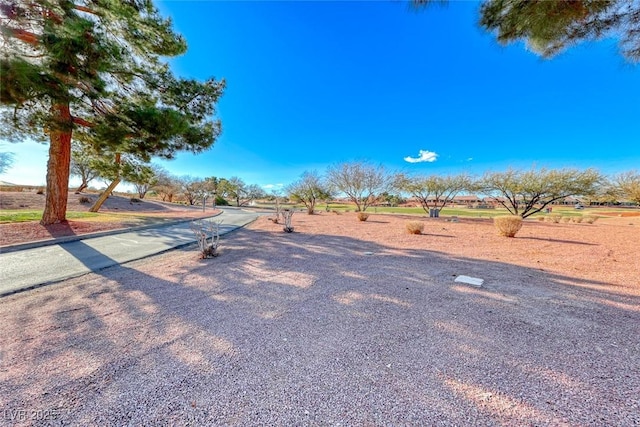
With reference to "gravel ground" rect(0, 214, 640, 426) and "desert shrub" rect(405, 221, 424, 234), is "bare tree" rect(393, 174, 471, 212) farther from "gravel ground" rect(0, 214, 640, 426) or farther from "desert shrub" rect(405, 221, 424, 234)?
"gravel ground" rect(0, 214, 640, 426)

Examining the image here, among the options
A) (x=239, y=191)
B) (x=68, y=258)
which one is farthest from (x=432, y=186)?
(x=239, y=191)

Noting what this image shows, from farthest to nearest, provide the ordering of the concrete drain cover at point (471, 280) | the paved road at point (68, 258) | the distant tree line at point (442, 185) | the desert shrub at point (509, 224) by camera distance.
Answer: the distant tree line at point (442, 185), the desert shrub at point (509, 224), the paved road at point (68, 258), the concrete drain cover at point (471, 280)

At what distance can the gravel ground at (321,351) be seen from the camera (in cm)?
169

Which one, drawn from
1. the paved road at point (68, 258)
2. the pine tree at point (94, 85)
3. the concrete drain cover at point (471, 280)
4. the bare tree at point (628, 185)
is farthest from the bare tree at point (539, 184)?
the paved road at point (68, 258)

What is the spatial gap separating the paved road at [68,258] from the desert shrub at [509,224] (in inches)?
508

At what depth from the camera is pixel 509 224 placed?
10.1 metres

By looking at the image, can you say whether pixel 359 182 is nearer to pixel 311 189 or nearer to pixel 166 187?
pixel 311 189

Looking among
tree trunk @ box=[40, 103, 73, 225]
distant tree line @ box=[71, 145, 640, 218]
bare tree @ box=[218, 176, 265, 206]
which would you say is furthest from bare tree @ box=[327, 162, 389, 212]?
bare tree @ box=[218, 176, 265, 206]

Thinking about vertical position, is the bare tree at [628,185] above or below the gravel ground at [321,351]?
above

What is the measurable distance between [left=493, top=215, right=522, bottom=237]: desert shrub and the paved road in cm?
1290

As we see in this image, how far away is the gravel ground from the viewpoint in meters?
1.69

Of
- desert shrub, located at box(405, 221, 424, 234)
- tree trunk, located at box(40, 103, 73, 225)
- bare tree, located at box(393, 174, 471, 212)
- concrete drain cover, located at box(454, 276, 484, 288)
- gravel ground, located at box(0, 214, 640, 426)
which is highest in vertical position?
bare tree, located at box(393, 174, 471, 212)

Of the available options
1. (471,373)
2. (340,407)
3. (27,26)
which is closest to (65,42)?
(27,26)

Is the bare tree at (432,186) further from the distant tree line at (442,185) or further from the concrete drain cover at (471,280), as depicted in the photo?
the concrete drain cover at (471,280)
